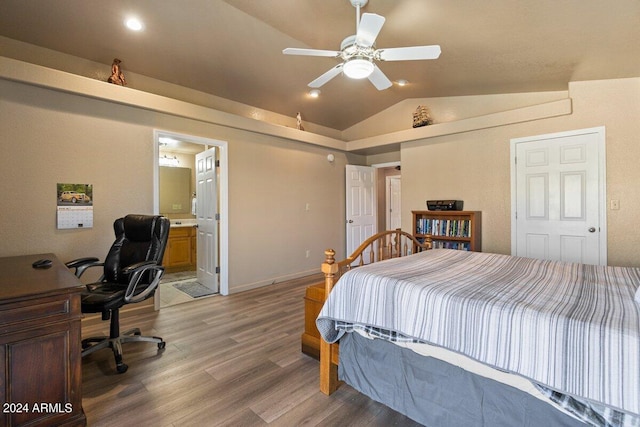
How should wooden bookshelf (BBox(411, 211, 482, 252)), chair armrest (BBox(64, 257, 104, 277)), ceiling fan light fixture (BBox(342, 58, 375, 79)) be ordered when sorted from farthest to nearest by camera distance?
wooden bookshelf (BBox(411, 211, 482, 252)) < chair armrest (BBox(64, 257, 104, 277)) < ceiling fan light fixture (BBox(342, 58, 375, 79))

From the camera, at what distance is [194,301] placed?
366 centimetres

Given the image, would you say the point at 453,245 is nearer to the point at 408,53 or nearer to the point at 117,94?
the point at 408,53

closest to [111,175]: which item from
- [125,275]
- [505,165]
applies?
[125,275]

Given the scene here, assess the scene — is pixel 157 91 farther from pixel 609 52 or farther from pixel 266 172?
pixel 609 52

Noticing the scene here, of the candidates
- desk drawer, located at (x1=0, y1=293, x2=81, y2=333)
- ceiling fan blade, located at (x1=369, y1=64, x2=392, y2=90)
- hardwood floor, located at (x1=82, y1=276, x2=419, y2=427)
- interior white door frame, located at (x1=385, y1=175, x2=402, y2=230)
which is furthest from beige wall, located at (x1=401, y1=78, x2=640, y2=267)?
desk drawer, located at (x1=0, y1=293, x2=81, y2=333)

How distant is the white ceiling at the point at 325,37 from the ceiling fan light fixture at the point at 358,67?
65cm

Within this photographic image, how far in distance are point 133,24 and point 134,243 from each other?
79.4 inches

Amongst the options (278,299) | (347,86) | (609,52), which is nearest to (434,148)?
(347,86)

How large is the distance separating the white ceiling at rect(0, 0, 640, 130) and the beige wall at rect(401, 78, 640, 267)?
0.31 metres

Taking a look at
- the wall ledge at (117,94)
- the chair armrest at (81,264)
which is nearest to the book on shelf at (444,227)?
the wall ledge at (117,94)

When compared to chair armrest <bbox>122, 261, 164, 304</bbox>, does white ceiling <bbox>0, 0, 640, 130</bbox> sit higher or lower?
higher

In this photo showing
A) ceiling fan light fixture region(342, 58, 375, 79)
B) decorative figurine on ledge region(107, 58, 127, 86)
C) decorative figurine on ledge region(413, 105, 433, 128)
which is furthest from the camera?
decorative figurine on ledge region(413, 105, 433, 128)

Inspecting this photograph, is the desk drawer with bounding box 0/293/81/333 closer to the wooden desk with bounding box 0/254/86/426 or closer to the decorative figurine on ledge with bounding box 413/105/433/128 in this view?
the wooden desk with bounding box 0/254/86/426

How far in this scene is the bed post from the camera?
72.2 inches
